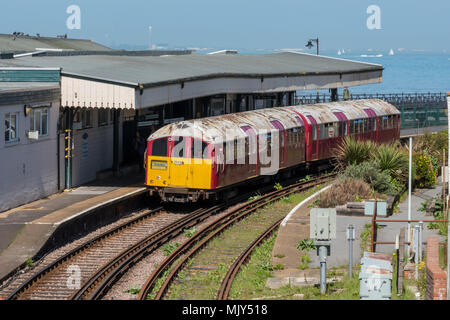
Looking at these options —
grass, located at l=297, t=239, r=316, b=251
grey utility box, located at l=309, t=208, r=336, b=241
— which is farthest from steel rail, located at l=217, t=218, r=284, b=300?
grey utility box, located at l=309, t=208, r=336, b=241

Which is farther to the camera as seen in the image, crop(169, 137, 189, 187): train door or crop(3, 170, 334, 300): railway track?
crop(169, 137, 189, 187): train door

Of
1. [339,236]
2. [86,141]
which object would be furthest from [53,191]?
[339,236]

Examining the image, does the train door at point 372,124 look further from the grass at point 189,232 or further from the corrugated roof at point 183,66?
the grass at point 189,232

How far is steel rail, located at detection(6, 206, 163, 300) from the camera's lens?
16083 mm

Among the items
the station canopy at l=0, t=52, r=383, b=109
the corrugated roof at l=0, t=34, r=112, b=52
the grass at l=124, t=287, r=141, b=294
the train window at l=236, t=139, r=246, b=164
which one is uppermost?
the corrugated roof at l=0, t=34, r=112, b=52

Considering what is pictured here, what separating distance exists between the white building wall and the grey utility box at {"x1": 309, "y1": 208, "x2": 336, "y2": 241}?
1021 centimetres

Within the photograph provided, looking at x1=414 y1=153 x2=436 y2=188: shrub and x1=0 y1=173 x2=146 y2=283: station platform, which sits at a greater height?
x1=414 y1=153 x2=436 y2=188: shrub

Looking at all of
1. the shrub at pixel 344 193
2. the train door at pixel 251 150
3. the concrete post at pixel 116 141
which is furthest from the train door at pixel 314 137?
the concrete post at pixel 116 141

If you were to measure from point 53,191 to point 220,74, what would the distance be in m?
10.7

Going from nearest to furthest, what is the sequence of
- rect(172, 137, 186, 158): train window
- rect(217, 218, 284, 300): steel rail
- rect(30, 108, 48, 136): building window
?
rect(217, 218, 284, 300): steel rail → rect(30, 108, 48, 136): building window → rect(172, 137, 186, 158): train window

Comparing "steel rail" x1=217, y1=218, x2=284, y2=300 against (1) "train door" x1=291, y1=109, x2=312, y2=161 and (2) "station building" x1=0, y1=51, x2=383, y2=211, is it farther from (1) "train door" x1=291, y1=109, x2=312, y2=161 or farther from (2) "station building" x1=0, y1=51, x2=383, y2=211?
(1) "train door" x1=291, y1=109, x2=312, y2=161

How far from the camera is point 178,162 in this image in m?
24.2

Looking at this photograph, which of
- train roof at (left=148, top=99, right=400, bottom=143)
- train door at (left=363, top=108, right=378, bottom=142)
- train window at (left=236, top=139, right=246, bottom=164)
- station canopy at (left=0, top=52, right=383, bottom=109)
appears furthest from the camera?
train door at (left=363, top=108, right=378, bottom=142)
